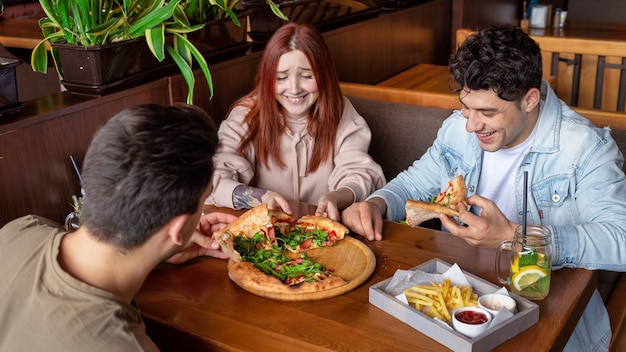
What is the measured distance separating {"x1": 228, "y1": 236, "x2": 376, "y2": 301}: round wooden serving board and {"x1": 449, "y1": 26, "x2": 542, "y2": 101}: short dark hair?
543 millimetres

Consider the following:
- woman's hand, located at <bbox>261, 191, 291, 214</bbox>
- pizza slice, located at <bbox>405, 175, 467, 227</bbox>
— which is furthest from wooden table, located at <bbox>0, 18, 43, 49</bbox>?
pizza slice, located at <bbox>405, 175, 467, 227</bbox>

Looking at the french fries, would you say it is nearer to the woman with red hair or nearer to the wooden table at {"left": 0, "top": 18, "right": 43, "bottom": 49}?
the woman with red hair

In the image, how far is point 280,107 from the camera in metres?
2.51

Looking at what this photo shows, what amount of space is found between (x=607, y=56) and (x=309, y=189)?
209 cm

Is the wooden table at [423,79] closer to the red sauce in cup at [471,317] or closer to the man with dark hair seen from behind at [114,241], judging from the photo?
the red sauce in cup at [471,317]

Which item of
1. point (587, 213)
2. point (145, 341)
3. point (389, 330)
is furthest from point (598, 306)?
point (145, 341)

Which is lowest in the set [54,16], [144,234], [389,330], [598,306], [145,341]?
[598,306]

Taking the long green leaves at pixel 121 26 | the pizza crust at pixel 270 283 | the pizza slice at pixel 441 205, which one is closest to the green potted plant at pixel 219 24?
the long green leaves at pixel 121 26

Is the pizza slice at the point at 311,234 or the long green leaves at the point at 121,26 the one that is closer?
the pizza slice at the point at 311,234

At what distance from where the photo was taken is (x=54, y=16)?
2227mm

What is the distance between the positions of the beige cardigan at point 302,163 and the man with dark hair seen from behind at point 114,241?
1140 millimetres

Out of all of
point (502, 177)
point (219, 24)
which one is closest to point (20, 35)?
point (219, 24)

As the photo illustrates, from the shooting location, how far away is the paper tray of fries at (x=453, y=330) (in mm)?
1332

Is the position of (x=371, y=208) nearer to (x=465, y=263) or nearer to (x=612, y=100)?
(x=465, y=263)
